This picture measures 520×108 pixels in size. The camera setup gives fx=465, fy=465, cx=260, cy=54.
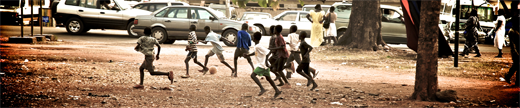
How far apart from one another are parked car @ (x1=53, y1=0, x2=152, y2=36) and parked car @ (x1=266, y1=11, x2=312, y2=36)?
228 inches

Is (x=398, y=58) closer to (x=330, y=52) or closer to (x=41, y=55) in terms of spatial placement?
(x=330, y=52)

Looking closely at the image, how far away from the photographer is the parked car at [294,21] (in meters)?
18.8

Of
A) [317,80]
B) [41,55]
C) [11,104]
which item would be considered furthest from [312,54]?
[11,104]

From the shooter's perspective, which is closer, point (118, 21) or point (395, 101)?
point (395, 101)

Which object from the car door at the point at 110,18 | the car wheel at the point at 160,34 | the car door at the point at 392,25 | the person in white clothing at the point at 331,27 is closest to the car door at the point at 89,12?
the car door at the point at 110,18

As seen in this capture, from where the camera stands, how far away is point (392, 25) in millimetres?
14812

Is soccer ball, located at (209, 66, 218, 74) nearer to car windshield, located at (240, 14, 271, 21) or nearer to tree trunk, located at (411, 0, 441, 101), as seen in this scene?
tree trunk, located at (411, 0, 441, 101)

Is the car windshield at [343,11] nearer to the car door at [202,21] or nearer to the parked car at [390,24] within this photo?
the parked car at [390,24]

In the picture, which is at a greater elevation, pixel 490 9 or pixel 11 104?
pixel 490 9

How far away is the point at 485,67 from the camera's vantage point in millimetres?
9836

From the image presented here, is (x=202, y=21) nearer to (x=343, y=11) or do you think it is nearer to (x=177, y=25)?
(x=177, y=25)

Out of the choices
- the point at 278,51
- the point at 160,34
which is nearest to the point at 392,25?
the point at 160,34

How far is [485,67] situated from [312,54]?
4.17m

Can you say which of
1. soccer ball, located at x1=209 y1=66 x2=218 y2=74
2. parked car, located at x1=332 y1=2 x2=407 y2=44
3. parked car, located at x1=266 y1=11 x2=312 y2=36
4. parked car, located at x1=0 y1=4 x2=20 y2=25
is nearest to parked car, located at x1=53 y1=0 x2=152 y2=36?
parked car, located at x1=266 y1=11 x2=312 y2=36
